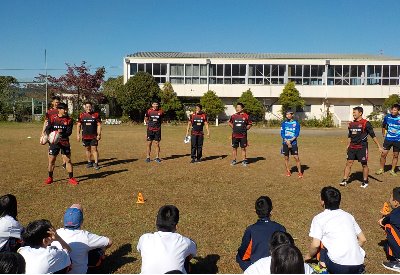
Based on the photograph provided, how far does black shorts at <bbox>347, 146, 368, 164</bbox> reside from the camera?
33.6 feet

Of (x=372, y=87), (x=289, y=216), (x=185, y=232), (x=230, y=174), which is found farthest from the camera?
(x=372, y=87)

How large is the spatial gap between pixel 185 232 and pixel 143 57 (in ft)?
140

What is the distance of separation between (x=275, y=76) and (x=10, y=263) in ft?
152

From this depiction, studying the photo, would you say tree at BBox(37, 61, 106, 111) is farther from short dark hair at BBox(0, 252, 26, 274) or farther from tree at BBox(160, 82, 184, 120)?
short dark hair at BBox(0, 252, 26, 274)

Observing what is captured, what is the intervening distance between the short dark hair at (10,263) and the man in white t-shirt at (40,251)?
0.76 metres

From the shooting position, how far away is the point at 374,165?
45.5ft

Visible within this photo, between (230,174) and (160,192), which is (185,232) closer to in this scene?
(160,192)

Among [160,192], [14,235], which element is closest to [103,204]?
[160,192]

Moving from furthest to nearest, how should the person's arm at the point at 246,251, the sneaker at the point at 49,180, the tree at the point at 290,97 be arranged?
1. the tree at the point at 290,97
2. the sneaker at the point at 49,180
3. the person's arm at the point at 246,251

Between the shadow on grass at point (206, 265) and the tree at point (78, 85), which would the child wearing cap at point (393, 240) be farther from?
the tree at point (78, 85)

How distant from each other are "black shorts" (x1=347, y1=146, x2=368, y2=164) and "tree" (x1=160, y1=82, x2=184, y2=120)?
33.6 metres

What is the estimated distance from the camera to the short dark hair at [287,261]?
9.46 feet

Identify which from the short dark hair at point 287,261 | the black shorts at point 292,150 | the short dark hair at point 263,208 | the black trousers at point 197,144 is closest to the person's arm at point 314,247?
the short dark hair at point 263,208

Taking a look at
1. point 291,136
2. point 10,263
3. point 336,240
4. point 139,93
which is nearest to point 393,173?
Result: point 291,136
